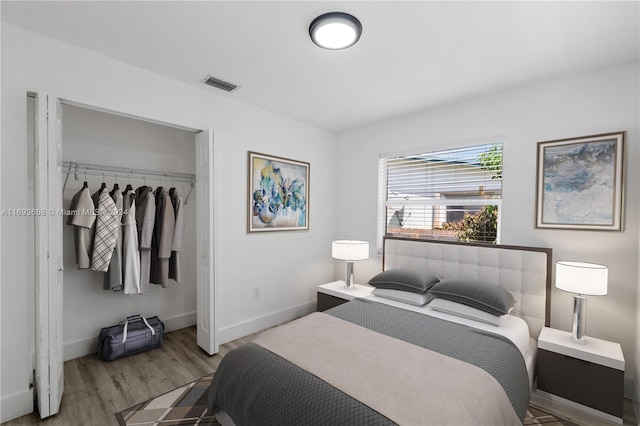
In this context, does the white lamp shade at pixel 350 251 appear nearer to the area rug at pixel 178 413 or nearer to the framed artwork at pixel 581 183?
the framed artwork at pixel 581 183

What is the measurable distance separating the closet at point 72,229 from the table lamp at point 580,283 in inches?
109

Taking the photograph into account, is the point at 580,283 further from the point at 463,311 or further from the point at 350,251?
the point at 350,251

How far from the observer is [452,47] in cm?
202

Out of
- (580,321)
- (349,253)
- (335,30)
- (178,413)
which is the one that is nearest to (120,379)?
(178,413)

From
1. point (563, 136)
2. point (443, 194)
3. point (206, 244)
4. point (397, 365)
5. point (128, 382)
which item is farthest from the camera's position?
point (443, 194)

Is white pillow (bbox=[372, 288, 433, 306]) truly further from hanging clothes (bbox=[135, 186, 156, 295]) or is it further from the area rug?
hanging clothes (bbox=[135, 186, 156, 295])

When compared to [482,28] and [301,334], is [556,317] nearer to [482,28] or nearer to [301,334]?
[301,334]

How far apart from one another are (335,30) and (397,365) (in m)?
1.96

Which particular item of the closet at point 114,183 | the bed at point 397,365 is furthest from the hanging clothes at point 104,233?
the bed at point 397,365

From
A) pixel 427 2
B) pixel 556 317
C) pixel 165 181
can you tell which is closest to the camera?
pixel 427 2

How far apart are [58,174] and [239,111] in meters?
1.63

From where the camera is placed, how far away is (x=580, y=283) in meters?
1.99

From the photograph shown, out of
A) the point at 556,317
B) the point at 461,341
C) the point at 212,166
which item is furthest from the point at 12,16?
the point at 556,317

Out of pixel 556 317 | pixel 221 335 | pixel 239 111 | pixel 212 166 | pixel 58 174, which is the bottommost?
pixel 221 335
